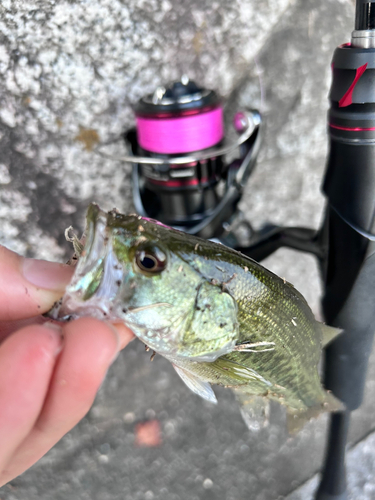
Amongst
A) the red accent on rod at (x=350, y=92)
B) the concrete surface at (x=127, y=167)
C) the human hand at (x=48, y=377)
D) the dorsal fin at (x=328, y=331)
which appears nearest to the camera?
the human hand at (x=48, y=377)

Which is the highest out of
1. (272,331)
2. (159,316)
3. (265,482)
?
(159,316)

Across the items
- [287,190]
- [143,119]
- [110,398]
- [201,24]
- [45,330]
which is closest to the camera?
[45,330]

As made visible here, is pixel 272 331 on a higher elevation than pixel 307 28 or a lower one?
lower

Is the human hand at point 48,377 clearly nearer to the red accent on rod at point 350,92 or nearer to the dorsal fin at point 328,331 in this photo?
the dorsal fin at point 328,331

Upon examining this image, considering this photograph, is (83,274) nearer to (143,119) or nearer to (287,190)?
(143,119)

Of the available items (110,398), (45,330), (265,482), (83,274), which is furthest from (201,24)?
(265,482)

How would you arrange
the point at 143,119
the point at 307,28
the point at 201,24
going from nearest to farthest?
the point at 143,119, the point at 201,24, the point at 307,28

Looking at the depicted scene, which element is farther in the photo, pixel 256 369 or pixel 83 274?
pixel 256 369

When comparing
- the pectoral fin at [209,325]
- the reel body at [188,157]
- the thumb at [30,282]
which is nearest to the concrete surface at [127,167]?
the reel body at [188,157]
